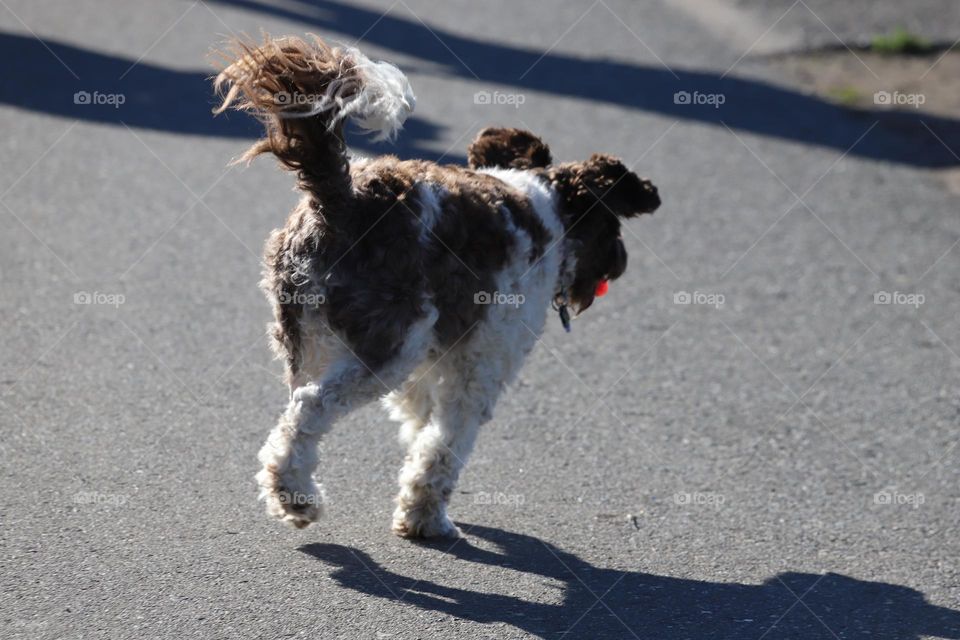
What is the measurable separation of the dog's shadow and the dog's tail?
154 cm

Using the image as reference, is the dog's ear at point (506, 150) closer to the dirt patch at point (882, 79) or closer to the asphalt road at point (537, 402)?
the asphalt road at point (537, 402)

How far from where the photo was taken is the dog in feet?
14.1

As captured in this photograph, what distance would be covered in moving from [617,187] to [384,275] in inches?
57.3

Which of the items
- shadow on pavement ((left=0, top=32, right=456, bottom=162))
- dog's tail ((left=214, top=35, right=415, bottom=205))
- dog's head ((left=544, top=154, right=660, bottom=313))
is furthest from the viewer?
shadow on pavement ((left=0, top=32, right=456, bottom=162))

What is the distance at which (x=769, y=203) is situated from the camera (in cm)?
955

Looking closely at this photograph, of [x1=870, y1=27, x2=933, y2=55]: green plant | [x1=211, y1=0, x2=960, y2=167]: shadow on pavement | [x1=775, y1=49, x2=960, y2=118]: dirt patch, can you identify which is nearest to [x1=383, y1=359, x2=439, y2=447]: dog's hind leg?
[x1=211, y1=0, x2=960, y2=167]: shadow on pavement

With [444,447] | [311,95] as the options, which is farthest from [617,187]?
[311,95]

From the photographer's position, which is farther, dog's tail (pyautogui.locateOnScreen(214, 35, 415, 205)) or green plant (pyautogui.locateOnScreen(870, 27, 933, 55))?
green plant (pyautogui.locateOnScreen(870, 27, 933, 55))

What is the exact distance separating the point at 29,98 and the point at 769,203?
5.98 m

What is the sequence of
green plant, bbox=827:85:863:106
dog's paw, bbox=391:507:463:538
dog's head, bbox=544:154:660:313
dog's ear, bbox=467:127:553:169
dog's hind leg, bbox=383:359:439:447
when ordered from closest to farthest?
dog's paw, bbox=391:507:463:538
dog's hind leg, bbox=383:359:439:447
dog's head, bbox=544:154:660:313
dog's ear, bbox=467:127:553:169
green plant, bbox=827:85:863:106

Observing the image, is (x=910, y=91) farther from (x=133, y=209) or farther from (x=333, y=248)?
(x=333, y=248)

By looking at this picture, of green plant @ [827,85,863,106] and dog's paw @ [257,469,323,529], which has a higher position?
green plant @ [827,85,863,106]

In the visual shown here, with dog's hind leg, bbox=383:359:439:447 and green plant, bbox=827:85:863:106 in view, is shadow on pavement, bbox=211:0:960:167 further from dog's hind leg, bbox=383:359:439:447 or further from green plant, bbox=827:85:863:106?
dog's hind leg, bbox=383:359:439:447

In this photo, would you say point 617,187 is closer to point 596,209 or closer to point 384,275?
point 596,209
